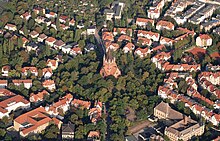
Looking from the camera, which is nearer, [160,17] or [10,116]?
[10,116]

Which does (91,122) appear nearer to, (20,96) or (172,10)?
(20,96)

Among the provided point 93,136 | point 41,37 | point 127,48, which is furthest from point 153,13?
point 93,136

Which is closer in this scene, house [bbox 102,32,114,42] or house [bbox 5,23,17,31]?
house [bbox 102,32,114,42]

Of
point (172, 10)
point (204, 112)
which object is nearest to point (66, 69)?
point (204, 112)

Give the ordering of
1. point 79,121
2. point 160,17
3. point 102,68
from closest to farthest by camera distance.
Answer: point 79,121 < point 102,68 < point 160,17

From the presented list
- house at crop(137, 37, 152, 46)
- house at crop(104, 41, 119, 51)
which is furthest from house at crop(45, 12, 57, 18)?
house at crop(137, 37, 152, 46)

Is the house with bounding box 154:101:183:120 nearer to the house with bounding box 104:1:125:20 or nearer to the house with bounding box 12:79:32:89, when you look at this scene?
the house with bounding box 12:79:32:89
